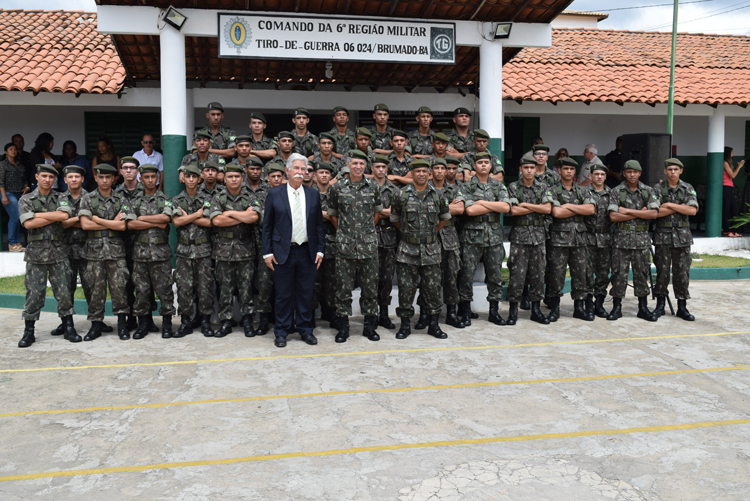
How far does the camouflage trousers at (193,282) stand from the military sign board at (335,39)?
256 centimetres

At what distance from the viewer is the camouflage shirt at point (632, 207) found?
7.29m

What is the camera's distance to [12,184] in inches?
391

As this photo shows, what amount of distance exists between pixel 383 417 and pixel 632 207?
4293 millimetres

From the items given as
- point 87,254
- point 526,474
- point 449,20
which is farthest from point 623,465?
point 449,20

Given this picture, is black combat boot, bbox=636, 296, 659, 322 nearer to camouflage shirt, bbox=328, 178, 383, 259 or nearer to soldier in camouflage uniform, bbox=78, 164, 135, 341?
camouflage shirt, bbox=328, 178, 383, 259

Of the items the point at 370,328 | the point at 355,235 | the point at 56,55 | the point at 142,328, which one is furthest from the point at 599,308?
the point at 56,55

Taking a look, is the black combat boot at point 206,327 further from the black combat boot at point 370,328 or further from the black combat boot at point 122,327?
the black combat boot at point 370,328

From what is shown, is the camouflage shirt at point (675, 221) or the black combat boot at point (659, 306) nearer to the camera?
the camouflage shirt at point (675, 221)

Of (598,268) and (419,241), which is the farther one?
(598,268)

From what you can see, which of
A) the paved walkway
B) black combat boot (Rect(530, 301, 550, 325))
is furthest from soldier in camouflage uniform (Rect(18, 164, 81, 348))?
black combat boot (Rect(530, 301, 550, 325))

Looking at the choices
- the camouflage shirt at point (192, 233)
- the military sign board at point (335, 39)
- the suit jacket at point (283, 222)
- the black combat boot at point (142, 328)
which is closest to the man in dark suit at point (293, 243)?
the suit jacket at point (283, 222)

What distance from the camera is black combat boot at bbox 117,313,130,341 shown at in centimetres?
665

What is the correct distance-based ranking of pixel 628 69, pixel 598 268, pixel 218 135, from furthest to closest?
1. pixel 628 69
2. pixel 218 135
3. pixel 598 268

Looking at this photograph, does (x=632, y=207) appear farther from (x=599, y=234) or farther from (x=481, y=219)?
(x=481, y=219)
